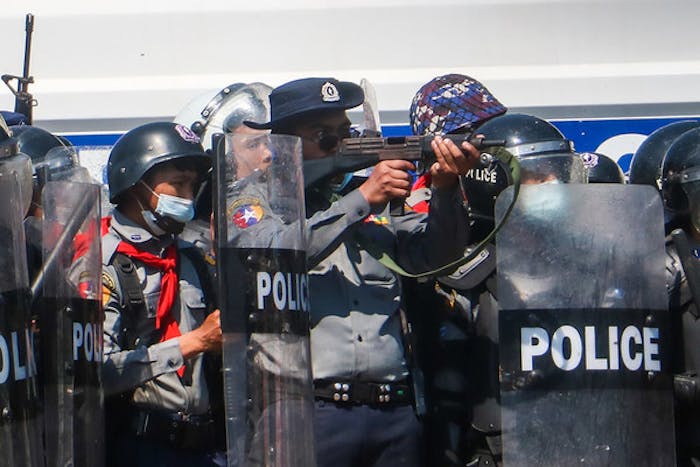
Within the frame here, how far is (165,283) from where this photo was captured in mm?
4273

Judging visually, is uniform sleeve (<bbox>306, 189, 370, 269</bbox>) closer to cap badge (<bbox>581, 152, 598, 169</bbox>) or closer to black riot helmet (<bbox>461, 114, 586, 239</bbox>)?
black riot helmet (<bbox>461, 114, 586, 239</bbox>)

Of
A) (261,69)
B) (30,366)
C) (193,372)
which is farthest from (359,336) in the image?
(261,69)

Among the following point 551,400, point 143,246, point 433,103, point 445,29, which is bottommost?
point 551,400

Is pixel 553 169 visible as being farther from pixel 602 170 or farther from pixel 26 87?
pixel 26 87

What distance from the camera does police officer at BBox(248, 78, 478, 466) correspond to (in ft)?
13.0

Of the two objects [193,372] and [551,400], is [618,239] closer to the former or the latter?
[551,400]

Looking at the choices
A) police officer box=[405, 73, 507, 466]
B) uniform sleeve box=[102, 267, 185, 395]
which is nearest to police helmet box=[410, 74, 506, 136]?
police officer box=[405, 73, 507, 466]

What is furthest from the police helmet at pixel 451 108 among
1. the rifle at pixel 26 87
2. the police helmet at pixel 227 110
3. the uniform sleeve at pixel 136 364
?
the rifle at pixel 26 87

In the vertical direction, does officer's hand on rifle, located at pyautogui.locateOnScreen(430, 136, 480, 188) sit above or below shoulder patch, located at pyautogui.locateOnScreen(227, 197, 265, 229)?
above

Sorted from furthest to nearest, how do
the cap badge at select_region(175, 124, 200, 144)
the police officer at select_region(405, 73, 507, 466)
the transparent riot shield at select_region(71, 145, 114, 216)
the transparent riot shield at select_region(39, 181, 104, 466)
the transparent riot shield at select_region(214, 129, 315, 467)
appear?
the transparent riot shield at select_region(71, 145, 114, 216) < the cap badge at select_region(175, 124, 200, 144) < the police officer at select_region(405, 73, 507, 466) < the transparent riot shield at select_region(39, 181, 104, 466) < the transparent riot shield at select_region(214, 129, 315, 467)

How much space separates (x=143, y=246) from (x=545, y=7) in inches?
101

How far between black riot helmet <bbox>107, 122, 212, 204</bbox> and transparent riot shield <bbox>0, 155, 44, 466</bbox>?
1.07 metres

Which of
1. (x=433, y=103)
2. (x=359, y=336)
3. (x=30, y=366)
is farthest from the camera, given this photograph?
(x=433, y=103)

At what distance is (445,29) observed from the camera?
619 centimetres
